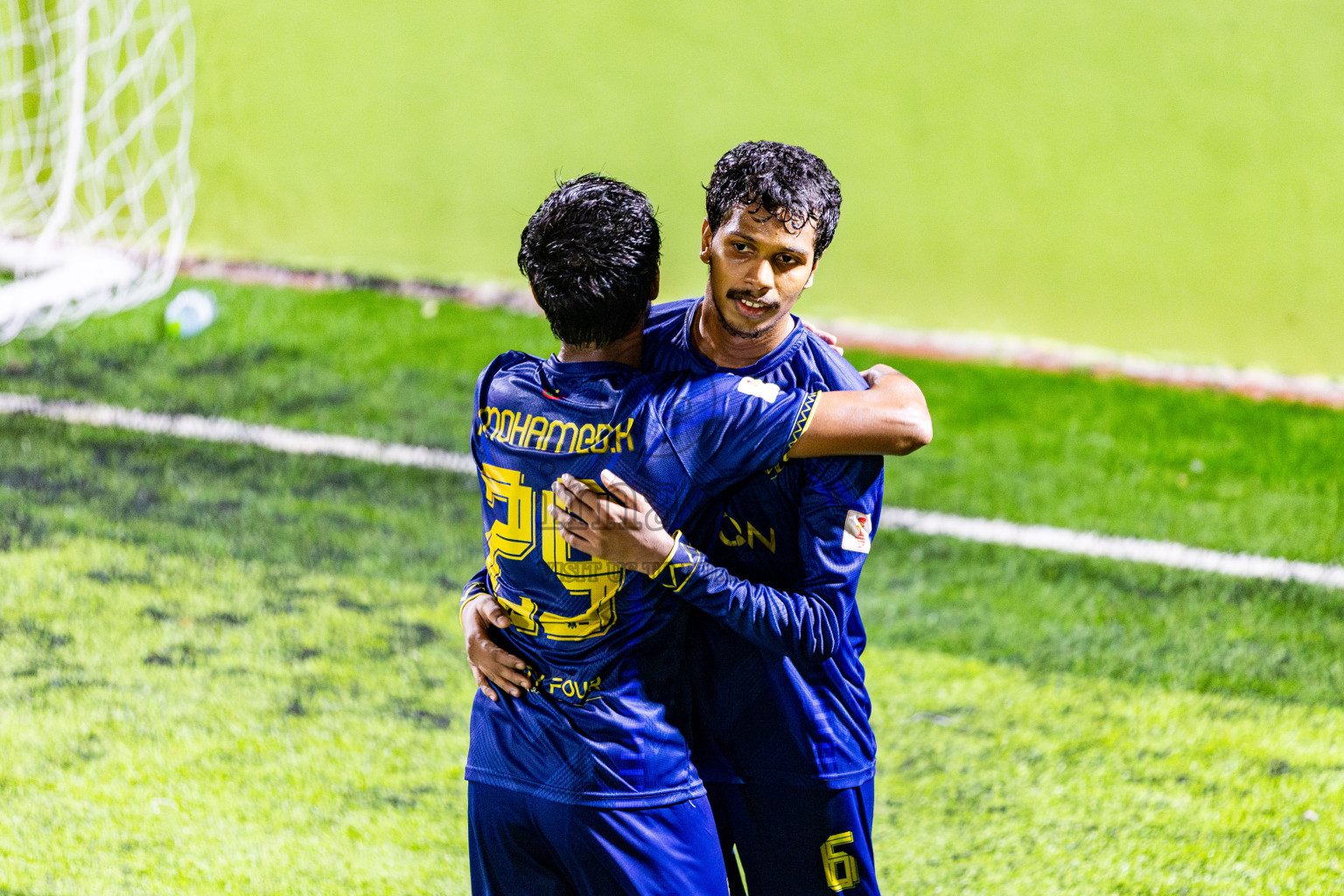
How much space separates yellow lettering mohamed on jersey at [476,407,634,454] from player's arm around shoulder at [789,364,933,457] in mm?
248

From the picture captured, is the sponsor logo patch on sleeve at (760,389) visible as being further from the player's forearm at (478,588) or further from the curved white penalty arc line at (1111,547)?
the curved white penalty arc line at (1111,547)

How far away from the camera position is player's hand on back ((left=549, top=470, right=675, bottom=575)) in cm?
193

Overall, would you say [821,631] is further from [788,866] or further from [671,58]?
[671,58]

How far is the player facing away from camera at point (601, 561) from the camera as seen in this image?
1970mm

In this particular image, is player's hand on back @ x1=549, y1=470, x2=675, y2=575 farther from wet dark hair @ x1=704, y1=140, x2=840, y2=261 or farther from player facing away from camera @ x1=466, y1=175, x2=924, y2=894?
wet dark hair @ x1=704, y1=140, x2=840, y2=261

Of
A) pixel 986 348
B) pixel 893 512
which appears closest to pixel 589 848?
pixel 893 512

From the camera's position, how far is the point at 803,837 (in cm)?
221

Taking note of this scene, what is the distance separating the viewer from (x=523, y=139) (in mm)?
7453

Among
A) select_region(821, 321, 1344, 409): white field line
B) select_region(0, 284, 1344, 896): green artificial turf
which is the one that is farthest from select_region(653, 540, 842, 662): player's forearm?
select_region(821, 321, 1344, 409): white field line

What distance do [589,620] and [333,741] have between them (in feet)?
6.92

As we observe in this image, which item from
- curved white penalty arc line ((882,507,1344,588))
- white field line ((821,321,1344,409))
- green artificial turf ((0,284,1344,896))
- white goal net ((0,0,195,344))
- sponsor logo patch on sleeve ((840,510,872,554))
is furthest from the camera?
white goal net ((0,0,195,344))

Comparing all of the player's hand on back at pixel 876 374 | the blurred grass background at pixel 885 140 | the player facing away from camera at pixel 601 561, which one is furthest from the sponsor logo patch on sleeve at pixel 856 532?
the blurred grass background at pixel 885 140

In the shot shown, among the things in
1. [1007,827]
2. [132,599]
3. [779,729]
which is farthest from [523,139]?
[779,729]

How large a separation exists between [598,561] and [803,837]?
1.90ft
